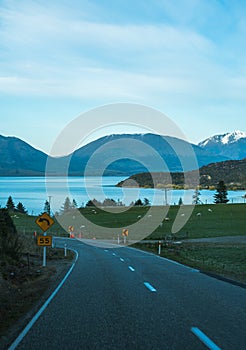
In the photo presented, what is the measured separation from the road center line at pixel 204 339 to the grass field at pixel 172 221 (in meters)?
50.2

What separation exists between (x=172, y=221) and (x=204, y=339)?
74882 mm

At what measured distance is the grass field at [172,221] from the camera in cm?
6359

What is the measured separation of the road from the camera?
22.6 ft

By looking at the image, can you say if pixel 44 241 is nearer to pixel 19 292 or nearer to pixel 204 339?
pixel 19 292

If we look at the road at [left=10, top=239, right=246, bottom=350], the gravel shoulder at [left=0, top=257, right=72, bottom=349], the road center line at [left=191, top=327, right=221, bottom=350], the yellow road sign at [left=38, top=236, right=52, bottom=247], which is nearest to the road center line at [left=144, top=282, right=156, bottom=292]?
the road at [left=10, top=239, right=246, bottom=350]

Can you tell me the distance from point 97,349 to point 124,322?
1.82m

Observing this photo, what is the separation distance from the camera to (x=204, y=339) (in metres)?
6.99

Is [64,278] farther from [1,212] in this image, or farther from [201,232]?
[201,232]

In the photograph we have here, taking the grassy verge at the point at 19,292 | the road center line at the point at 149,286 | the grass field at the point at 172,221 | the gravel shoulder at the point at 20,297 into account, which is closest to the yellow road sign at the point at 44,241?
the grassy verge at the point at 19,292

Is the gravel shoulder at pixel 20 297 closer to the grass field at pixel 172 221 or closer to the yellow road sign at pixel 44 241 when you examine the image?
the yellow road sign at pixel 44 241

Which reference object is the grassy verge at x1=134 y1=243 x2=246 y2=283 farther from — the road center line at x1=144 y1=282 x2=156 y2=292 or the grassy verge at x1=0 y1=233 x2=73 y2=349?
the grassy verge at x1=0 y1=233 x2=73 y2=349

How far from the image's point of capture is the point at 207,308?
967 cm

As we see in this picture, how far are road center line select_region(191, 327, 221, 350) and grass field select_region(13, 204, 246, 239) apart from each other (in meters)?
50.2

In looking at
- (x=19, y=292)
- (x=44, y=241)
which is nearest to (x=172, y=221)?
(x=44, y=241)
